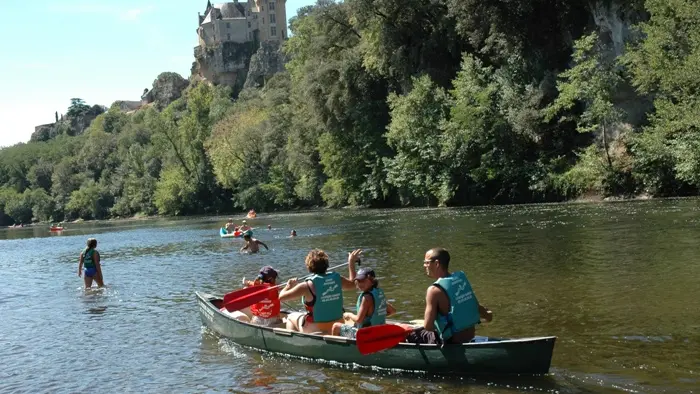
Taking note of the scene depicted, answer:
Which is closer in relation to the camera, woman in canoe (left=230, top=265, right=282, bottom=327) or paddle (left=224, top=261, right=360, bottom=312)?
paddle (left=224, top=261, right=360, bottom=312)

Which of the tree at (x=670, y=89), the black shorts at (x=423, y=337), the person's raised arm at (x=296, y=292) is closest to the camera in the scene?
the black shorts at (x=423, y=337)

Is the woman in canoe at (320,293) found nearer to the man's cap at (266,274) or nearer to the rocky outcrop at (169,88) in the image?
the man's cap at (266,274)

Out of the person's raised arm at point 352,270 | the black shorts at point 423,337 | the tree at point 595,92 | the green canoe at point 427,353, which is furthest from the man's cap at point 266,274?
the tree at point 595,92

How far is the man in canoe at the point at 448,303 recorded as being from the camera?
30.8ft

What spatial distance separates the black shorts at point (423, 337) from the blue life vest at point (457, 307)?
0.17 m

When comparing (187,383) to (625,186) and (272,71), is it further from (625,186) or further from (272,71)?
(272,71)

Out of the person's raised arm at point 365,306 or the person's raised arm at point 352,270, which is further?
the person's raised arm at point 352,270

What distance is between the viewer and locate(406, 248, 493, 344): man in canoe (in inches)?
369

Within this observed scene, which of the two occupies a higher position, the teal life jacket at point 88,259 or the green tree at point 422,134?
the green tree at point 422,134

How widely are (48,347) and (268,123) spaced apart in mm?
68329

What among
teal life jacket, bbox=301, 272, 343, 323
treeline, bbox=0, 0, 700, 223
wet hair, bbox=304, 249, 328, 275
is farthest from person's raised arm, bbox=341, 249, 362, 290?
treeline, bbox=0, 0, 700, 223

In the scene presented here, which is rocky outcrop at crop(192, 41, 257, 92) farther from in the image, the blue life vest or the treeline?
the blue life vest

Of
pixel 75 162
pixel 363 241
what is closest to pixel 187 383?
pixel 363 241

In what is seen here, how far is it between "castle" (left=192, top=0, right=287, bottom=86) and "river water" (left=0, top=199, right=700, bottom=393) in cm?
12889
